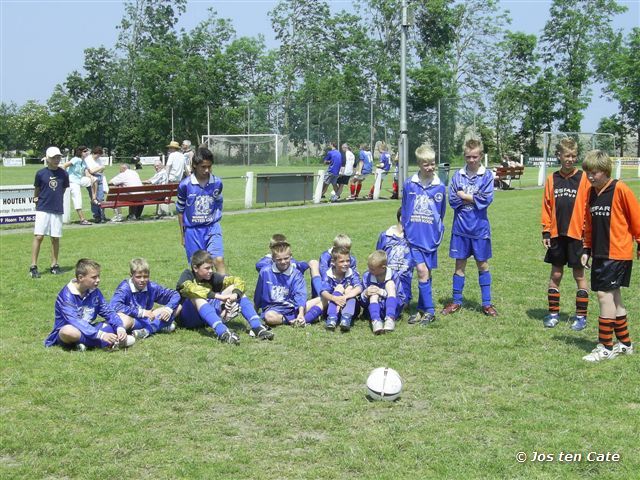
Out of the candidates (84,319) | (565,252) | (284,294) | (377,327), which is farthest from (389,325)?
(84,319)

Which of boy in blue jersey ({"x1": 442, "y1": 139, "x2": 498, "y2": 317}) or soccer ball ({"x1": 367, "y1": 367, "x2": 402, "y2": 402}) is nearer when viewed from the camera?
soccer ball ({"x1": 367, "y1": 367, "x2": 402, "y2": 402})

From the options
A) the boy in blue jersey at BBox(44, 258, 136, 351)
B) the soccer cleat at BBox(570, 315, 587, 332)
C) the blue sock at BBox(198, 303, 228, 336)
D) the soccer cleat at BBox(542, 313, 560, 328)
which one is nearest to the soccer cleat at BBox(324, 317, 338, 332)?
the blue sock at BBox(198, 303, 228, 336)

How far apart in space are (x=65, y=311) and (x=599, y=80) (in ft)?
216

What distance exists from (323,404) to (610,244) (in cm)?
294

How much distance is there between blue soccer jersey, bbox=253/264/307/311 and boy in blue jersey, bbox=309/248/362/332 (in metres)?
0.22

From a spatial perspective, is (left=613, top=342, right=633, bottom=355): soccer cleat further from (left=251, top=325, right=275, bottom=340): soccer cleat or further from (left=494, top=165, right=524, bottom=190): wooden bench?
(left=494, top=165, right=524, bottom=190): wooden bench

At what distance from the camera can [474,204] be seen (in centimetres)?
817

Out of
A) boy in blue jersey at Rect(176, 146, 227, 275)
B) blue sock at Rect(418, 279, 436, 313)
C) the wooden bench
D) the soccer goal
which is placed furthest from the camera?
the soccer goal

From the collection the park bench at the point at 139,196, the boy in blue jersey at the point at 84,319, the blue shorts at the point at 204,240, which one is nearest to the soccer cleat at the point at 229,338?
the boy in blue jersey at the point at 84,319

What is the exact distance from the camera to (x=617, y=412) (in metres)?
5.11

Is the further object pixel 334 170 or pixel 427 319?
pixel 334 170

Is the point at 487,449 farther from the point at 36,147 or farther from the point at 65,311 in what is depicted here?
the point at 36,147

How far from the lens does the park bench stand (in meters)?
18.0

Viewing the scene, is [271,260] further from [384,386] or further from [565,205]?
[565,205]
